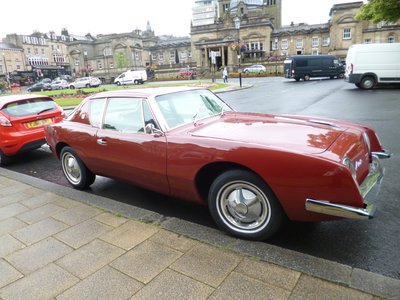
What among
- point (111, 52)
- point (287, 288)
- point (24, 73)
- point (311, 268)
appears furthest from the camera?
point (111, 52)

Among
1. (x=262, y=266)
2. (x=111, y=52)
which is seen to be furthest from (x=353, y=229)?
(x=111, y=52)

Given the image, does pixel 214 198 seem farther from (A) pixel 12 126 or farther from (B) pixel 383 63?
(B) pixel 383 63

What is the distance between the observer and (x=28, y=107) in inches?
285

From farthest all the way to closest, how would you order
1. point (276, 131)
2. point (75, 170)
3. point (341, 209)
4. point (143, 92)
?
point (75, 170), point (143, 92), point (276, 131), point (341, 209)

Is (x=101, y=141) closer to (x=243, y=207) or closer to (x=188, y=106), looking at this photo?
(x=188, y=106)

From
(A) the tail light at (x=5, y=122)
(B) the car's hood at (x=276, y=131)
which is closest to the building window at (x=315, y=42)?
(A) the tail light at (x=5, y=122)

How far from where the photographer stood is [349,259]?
2760mm

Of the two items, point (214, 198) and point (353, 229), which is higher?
point (214, 198)

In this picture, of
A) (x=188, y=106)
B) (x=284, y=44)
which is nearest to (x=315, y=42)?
(x=284, y=44)

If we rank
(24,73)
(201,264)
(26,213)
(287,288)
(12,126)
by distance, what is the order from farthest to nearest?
(24,73) → (12,126) → (26,213) → (201,264) → (287,288)

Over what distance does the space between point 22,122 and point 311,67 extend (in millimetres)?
30213

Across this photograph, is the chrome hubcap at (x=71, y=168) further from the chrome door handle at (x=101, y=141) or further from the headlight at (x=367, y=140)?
the headlight at (x=367, y=140)

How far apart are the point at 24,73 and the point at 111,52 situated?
22.1 metres

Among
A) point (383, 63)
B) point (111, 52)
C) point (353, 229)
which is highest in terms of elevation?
point (111, 52)
